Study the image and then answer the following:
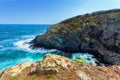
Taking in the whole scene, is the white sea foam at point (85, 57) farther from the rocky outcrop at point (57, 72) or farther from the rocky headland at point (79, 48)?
the rocky outcrop at point (57, 72)

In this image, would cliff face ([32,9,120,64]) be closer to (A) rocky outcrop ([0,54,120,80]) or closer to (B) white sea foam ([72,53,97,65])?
(B) white sea foam ([72,53,97,65])

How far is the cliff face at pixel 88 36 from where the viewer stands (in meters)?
48.4

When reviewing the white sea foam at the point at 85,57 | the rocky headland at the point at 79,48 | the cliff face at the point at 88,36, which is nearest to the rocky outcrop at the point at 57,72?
the rocky headland at the point at 79,48

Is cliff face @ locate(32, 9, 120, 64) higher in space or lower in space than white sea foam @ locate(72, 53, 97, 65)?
higher

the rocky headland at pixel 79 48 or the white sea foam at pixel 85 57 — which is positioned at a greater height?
the rocky headland at pixel 79 48

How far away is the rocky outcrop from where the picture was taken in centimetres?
1324

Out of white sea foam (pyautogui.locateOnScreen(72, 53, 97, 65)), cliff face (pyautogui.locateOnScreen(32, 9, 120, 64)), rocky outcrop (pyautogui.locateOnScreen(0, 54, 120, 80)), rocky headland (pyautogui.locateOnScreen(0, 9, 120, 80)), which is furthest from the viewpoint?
cliff face (pyautogui.locateOnScreen(32, 9, 120, 64))

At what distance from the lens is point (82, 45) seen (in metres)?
52.7

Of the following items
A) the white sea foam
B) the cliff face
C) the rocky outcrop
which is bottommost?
the white sea foam

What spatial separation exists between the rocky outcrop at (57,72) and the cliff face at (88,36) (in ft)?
98.7

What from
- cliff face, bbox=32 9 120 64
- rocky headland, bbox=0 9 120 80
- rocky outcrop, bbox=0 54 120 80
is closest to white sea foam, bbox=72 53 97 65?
rocky headland, bbox=0 9 120 80

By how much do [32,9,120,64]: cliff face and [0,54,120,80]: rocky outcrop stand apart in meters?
30.1

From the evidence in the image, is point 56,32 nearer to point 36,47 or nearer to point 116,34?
point 36,47

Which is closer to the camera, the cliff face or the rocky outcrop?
the rocky outcrop
